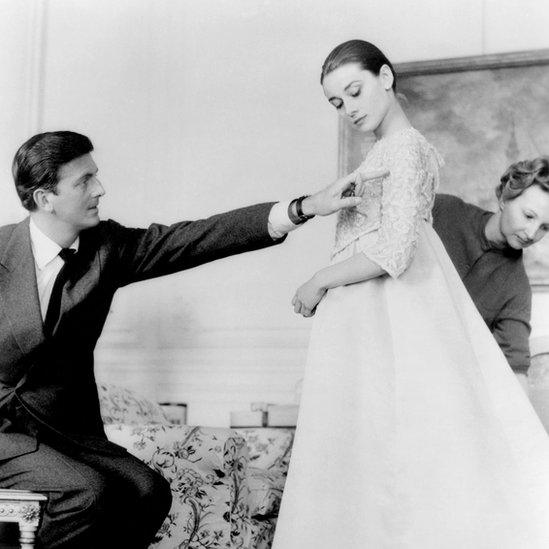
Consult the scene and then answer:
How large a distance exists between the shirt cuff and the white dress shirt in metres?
0.59

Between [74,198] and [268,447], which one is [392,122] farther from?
[268,447]

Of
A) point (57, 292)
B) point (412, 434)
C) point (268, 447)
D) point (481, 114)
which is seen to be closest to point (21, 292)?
point (57, 292)

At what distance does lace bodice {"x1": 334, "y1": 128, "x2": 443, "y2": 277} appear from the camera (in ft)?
8.18

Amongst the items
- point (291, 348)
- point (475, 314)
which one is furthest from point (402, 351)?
point (291, 348)

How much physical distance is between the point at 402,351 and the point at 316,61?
2.87 metres

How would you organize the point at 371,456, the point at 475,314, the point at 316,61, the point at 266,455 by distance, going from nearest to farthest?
the point at 371,456 < the point at 475,314 < the point at 266,455 < the point at 316,61

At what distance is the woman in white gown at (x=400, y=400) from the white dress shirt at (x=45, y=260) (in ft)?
2.43

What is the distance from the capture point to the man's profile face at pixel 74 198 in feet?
8.79

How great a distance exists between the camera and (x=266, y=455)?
4.06 metres

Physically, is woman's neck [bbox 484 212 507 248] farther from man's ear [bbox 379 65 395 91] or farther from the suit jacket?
the suit jacket

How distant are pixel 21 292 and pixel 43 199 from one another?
313 mm

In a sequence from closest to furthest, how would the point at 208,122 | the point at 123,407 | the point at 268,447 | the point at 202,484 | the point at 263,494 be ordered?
the point at 202,484 < the point at 263,494 < the point at 123,407 < the point at 268,447 < the point at 208,122

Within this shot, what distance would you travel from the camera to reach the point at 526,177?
133 inches

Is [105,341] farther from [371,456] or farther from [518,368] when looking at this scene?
[371,456]
